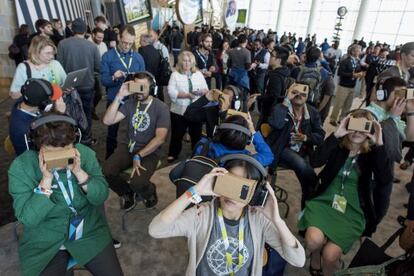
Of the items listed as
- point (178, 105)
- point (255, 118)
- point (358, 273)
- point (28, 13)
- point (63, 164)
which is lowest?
point (255, 118)

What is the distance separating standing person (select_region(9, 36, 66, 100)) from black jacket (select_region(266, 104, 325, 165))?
2.21 meters

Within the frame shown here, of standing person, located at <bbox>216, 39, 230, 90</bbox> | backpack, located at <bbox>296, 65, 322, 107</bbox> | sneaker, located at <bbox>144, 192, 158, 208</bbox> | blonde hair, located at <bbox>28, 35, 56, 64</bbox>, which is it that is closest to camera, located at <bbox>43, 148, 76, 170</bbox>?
sneaker, located at <bbox>144, 192, 158, 208</bbox>

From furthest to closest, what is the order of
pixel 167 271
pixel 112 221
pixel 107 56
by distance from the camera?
pixel 107 56 < pixel 112 221 < pixel 167 271

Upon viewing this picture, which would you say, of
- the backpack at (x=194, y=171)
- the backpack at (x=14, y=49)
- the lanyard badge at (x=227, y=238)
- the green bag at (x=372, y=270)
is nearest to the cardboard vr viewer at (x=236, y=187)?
the lanyard badge at (x=227, y=238)

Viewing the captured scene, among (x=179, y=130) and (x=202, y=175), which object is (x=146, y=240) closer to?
(x=202, y=175)

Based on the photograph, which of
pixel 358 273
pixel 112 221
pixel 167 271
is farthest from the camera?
pixel 112 221

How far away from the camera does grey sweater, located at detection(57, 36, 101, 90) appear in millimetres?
3496

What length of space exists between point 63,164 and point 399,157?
240cm

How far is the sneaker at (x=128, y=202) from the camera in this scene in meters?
2.57

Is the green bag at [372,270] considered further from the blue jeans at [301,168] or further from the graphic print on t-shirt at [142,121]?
the graphic print on t-shirt at [142,121]

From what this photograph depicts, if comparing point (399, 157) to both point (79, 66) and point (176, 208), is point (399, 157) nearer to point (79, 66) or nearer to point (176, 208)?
Result: point (176, 208)

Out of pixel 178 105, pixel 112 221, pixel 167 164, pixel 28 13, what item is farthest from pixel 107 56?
pixel 28 13

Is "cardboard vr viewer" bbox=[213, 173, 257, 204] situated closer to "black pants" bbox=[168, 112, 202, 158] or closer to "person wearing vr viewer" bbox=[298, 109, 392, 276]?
"person wearing vr viewer" bbox=[298, 109, 392, 276]

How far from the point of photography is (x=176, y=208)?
127cm
